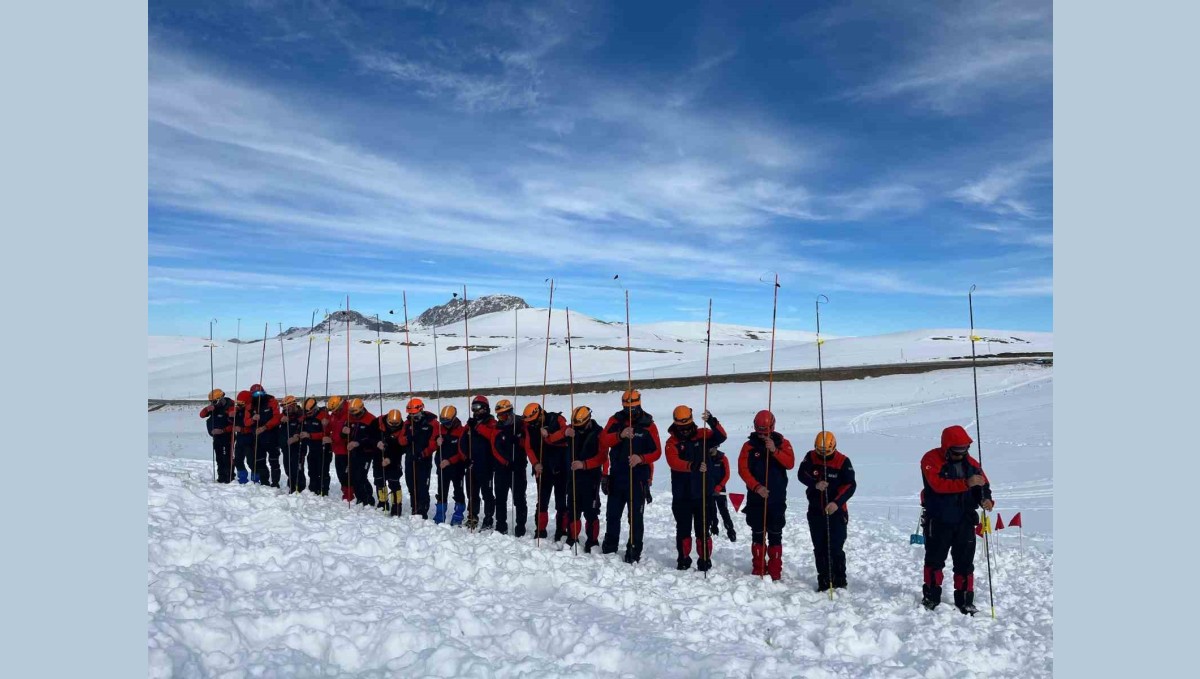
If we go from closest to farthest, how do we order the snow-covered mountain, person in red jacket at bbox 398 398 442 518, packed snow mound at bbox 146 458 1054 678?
packed snow mound at bbox 146 458 1054 678 → person in red jacket at bbox 398 398 442 518 → the snow-covered mountain

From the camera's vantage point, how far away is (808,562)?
368 inches

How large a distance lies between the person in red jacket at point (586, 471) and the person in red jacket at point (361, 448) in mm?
3727

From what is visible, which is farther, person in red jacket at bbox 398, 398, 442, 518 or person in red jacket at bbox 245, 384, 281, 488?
person in red jacket at bbox 245, 384, 281, 488

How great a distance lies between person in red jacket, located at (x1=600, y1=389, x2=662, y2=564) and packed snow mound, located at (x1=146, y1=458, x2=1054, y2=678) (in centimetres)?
37

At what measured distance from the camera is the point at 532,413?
10008 millimetres

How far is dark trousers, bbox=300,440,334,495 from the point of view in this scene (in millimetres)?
12789

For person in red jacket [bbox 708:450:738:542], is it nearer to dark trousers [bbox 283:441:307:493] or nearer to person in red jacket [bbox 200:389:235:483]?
dark trousers [bbox 283:441:307:493]

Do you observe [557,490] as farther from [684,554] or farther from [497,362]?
[497,362]

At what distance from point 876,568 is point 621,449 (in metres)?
3.76

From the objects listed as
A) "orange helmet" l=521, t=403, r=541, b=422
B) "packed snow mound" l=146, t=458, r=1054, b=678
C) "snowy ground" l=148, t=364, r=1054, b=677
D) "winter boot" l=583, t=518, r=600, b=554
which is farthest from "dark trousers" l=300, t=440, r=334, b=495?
"winter boot" l=583, t=518, r=600, b=554

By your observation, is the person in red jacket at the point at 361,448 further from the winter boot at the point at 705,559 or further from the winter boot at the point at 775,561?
the winter boot at the point at 775,561

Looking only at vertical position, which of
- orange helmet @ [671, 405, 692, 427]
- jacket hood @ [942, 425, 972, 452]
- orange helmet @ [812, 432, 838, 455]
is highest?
orange helmet @ [671, 405, 692, 427]

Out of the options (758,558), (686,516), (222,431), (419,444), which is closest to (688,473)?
(686,516)

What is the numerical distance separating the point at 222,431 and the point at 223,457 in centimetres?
56
